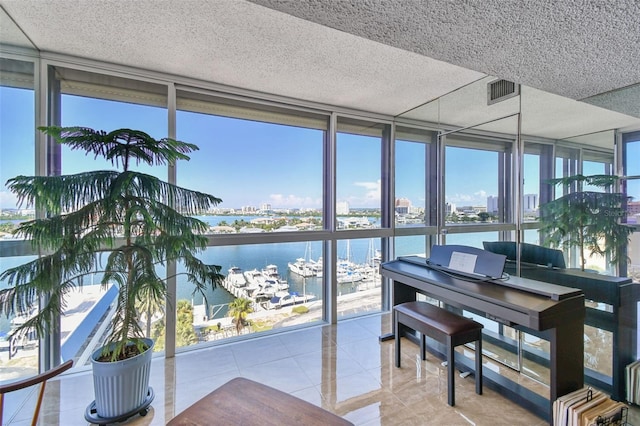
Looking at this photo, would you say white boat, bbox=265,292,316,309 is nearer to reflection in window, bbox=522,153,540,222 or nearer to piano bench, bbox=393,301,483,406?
piano bench, bbox=393,301,483,406

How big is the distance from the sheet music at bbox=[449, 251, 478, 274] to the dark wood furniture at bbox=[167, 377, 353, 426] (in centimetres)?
169

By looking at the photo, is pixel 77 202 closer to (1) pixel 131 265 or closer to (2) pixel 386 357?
(1) pixel 131 265

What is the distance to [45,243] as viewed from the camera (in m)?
1.69

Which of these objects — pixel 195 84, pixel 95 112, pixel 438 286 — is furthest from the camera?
pixel 195 84

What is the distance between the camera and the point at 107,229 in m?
1.86

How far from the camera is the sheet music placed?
2369 mm

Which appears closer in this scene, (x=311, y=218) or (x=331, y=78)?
(x=331, y=78)

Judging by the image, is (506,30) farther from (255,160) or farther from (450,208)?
(255,160)

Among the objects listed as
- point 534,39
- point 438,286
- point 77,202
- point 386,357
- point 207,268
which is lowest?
point 386,357

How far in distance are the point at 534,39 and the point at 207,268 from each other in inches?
94.7

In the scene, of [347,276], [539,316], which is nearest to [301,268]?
[347,276]

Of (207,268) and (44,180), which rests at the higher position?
(44,180)

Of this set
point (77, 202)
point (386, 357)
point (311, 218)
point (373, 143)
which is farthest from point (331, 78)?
point (386, 357)

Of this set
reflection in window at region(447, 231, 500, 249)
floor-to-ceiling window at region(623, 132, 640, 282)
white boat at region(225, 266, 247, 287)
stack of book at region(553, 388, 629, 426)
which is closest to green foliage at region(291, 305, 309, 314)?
white boat at region(225, 266, 247, 287)
